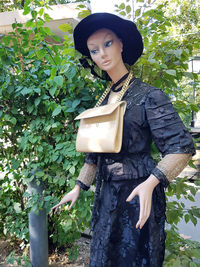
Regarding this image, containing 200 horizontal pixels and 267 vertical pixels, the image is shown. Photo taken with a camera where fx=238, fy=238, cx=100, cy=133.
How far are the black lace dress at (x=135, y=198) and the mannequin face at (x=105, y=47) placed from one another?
0.19 metres

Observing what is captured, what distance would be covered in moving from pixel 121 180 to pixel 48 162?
1031mm

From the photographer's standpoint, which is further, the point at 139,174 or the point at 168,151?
the point at 139,174

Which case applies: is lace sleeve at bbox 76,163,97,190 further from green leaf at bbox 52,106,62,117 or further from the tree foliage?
green leaf at bbox 52,106,62,117

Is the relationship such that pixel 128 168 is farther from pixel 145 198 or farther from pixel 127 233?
pixel 127 233

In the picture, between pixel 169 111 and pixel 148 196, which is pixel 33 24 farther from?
pixel 148 196

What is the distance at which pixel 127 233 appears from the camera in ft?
4.00

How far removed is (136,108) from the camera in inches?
47.1

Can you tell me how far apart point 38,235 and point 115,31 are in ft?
6.12

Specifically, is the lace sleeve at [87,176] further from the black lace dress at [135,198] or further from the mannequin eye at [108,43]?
the mannequin eye at [108,43]

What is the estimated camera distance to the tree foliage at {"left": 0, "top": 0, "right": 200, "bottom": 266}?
65.6 inches

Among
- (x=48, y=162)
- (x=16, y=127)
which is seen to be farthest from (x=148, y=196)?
(x=16, y=127)

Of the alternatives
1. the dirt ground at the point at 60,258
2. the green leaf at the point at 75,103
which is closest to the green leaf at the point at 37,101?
the green leaf at the point at 75,103

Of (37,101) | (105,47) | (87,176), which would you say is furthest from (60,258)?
(105,47)

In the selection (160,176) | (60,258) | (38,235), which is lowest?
(60,258)
